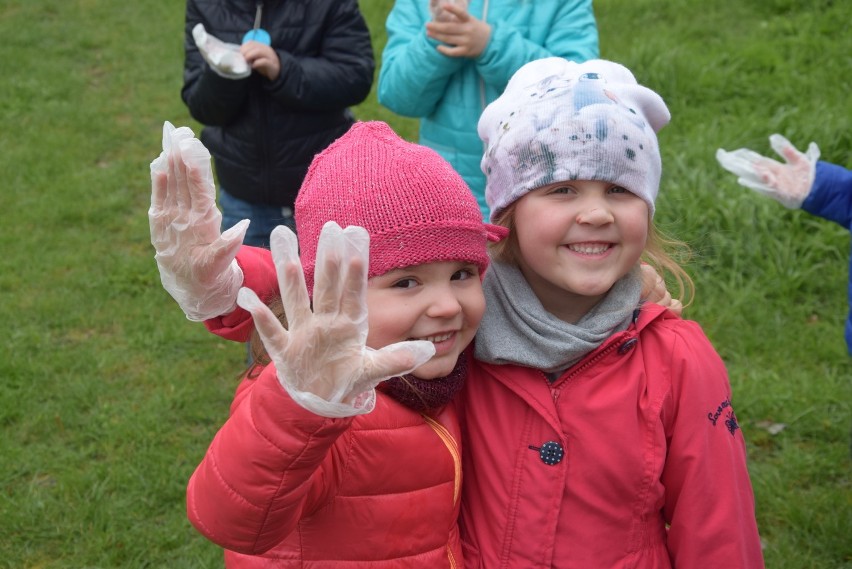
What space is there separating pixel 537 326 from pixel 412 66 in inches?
58.5

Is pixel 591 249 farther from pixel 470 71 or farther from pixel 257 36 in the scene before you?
pixel 257 36

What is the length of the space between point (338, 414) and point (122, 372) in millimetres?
3076

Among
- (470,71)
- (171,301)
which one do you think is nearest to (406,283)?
(470,71)

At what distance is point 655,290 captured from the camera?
204cm

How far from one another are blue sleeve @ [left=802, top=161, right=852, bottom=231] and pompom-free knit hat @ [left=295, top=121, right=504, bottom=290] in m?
1.67

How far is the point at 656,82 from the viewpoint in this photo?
6.18 meters

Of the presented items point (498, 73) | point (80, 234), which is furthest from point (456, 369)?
point (80, 234)

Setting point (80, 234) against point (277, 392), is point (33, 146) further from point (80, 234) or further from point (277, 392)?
point (277, 392)

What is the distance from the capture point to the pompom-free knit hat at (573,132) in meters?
1.79

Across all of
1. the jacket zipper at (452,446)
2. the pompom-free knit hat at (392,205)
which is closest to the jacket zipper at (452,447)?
the jacket zipper at (452,446)

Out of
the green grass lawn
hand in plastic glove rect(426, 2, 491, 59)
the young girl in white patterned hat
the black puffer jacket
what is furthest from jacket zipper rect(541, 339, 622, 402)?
the black puffer jacket

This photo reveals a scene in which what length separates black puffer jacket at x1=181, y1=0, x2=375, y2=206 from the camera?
3.38m

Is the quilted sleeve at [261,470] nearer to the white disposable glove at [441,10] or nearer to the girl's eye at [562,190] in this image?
the girl's eye at [562,190]

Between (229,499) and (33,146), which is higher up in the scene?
(229,499)
